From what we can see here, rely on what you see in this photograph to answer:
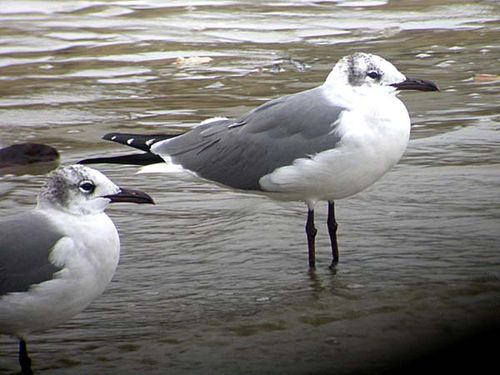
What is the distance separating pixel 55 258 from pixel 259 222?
2.03 meters

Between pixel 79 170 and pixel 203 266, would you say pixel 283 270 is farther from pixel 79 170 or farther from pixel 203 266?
pixel 79 170

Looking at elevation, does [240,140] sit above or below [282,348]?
above

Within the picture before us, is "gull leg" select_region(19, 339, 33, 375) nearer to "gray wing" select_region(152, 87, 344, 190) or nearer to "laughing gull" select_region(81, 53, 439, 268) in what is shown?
"laughing gull" select_region(81, 53, 439, 268)

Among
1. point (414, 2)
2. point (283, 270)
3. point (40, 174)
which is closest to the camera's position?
point (283, 270)

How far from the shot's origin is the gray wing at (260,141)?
6.22 meters

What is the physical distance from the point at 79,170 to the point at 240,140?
5.22 ft

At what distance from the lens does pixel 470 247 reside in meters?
6.23

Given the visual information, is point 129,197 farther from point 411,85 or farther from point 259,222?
point 411,85

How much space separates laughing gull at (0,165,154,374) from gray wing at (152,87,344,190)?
4.65 ft

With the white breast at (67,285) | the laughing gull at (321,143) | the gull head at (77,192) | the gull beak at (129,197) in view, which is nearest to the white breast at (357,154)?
the laughing gull at (321,143)

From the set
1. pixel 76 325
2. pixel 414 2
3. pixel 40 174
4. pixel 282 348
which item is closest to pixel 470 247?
pixel 282 348

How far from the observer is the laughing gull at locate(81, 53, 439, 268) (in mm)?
6109

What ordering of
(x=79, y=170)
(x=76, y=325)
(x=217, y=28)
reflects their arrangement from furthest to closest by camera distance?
(x=217, y=28)
(x=76, y=325)
(x=79, y=170)

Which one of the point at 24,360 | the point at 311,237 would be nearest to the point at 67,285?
the point at 24,360
